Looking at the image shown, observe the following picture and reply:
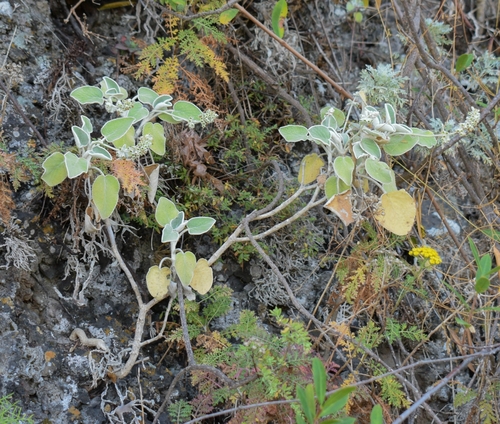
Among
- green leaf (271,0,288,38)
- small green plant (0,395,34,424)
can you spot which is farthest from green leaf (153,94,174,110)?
small green plant (0,395,34,424)

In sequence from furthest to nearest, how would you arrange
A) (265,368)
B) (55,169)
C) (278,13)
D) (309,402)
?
1. (278,13)
2. (55,169)
3. (265,368)
4. (309,402)

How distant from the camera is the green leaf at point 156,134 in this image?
172 cm

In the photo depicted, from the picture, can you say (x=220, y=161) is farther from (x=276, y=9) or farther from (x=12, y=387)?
(x=12, y=387)

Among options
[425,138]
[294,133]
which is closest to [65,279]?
[294,133]

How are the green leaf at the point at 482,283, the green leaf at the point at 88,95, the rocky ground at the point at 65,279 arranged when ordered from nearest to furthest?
the green leaf at the point at 482,283 → the rocky ground at the point at 65,279 → the green leaf at the point at 88,95

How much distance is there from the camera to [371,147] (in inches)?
65.9

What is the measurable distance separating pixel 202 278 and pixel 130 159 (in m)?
0.43

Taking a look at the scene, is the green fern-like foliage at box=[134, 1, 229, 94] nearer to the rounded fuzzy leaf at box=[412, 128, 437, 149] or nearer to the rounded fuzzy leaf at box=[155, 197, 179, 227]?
the rounded fuzzy leaf at box=[155, 197, 179, 227]

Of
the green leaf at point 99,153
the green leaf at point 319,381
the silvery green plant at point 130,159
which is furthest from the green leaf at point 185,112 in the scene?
the green leaf at point 319,381

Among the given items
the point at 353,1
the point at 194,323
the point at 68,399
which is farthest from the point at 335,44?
the point at 68,399

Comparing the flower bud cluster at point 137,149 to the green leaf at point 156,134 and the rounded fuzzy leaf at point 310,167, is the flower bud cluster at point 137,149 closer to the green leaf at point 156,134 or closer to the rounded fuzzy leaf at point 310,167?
the green leaf at point 156,134

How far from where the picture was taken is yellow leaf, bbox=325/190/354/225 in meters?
1.63

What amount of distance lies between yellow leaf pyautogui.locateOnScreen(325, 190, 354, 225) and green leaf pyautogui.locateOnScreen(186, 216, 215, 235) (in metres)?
0.37

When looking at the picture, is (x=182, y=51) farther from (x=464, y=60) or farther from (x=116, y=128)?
(x=464, y=60)
